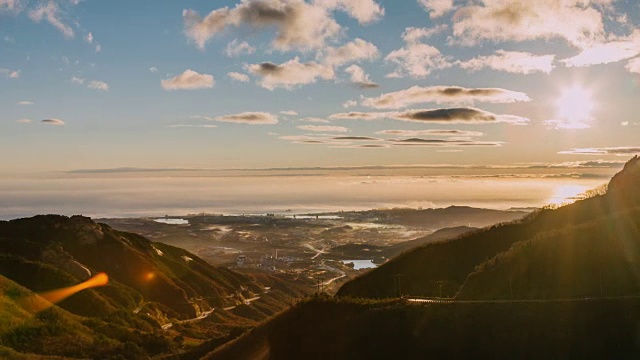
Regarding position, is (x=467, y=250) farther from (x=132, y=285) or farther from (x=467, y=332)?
(x=132, y=285)

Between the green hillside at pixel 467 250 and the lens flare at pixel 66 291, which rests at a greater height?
the green hillside at pixel 467 250

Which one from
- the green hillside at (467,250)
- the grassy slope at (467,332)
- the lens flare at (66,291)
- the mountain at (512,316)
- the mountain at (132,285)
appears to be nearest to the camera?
the grassy slope at (467,332)

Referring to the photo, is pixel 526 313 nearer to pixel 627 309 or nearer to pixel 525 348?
pixel 525 348

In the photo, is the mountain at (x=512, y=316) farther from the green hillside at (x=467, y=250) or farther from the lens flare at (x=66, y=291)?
the lens flare at (x=66, y=291)

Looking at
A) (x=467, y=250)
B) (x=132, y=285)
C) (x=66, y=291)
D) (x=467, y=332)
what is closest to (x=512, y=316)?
(x=467, y=332)

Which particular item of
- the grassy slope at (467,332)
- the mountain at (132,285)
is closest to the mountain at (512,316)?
the grassy slope at (467,332)

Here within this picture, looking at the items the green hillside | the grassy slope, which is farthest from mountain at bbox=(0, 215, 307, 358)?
the grassy slope
